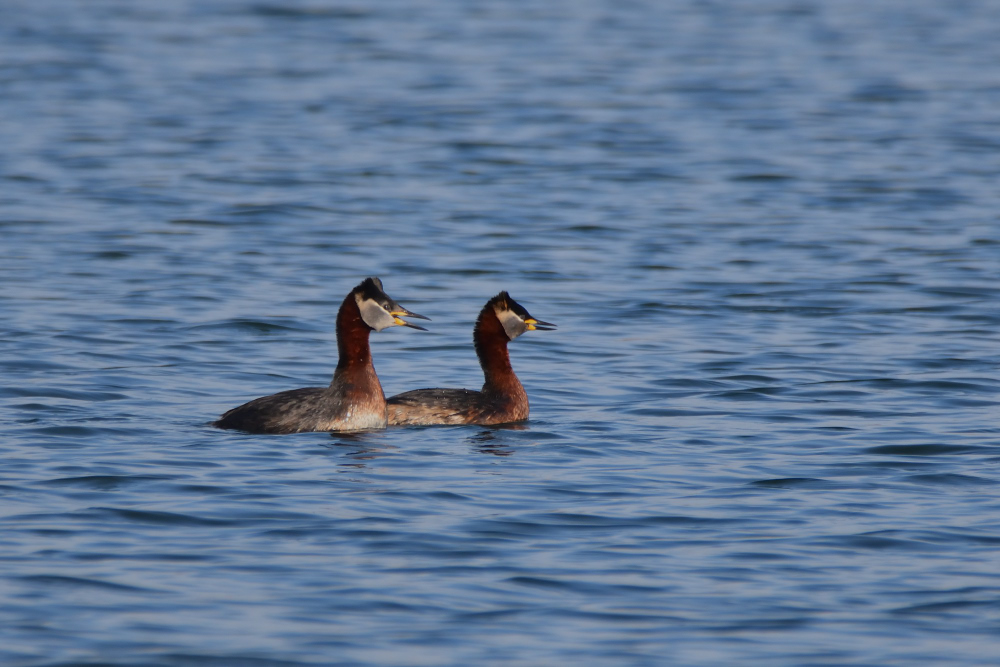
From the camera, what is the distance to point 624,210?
24453 mm

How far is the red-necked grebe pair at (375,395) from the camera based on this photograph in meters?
12.3

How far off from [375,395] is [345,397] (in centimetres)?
26

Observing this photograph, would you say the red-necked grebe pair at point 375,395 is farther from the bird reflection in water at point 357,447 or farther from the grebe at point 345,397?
the bird reflection in water at point 357,447

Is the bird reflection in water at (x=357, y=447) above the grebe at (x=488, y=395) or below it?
below

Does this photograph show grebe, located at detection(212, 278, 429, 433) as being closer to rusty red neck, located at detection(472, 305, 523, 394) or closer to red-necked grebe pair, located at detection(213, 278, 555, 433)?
red-necked grebe pair, located at detection(213, 278, 555, 433)

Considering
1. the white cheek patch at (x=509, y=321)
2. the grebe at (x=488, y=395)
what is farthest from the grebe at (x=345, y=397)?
the white cheek patch at (x=509, y=321)

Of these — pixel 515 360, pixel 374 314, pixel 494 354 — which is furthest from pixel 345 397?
pixel 515 360

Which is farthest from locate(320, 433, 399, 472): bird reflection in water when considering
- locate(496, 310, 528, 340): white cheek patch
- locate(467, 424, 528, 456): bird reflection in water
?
locate(496, 310, 528, 340): white cheek patch

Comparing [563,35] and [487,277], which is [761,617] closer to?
[487,277]

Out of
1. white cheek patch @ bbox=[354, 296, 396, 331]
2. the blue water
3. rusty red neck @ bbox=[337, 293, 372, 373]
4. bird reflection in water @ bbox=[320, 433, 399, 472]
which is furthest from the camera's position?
white cheek patch @ bbox=[354, 296, 396, 331]

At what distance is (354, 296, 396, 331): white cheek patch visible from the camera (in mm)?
12820

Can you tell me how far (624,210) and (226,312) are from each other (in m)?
8.76

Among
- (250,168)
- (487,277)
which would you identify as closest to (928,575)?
(487,277)

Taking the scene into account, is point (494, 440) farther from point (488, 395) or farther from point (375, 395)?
point (375, 395)
